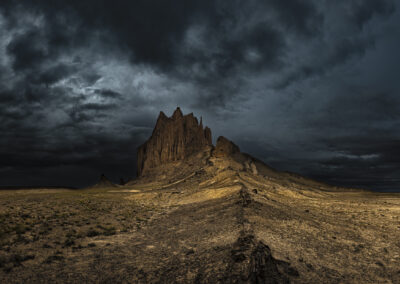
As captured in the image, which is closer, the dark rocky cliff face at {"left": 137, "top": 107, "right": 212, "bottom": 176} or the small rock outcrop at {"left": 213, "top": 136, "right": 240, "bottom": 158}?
the small rock outcrop at {"left": 213, "top": 136, "right": 240, "bottom": 158}

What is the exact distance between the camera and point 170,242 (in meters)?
15.7

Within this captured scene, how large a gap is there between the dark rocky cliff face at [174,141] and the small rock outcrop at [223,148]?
1980 cm

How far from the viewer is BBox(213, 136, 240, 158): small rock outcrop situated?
391ft

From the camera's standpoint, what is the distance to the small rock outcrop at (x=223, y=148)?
391 feet

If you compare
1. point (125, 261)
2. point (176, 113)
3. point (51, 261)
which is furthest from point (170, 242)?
point (176, 113)

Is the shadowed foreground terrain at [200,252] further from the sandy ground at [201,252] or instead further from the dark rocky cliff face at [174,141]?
the dark rocky cliff face at [174,141]

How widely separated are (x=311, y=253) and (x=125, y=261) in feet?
33.4

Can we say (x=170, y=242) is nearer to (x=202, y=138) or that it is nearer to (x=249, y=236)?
(x=249, y=236)

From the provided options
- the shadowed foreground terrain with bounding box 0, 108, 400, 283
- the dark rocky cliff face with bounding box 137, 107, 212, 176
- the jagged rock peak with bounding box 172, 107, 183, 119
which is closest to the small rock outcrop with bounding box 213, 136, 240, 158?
the dark rocky cliff face with bounding box 137, 107, 212, 176

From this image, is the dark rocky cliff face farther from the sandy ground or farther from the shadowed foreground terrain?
the sandy ground

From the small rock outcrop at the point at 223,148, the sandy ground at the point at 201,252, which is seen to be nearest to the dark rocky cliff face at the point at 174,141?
the small rock outcrop at the point at 223,148

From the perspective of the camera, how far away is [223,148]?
12281 centimetres

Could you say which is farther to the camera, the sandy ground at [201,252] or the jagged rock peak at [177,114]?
the jagged rock peak at [177,114]

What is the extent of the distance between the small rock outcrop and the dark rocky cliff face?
1980 cm
